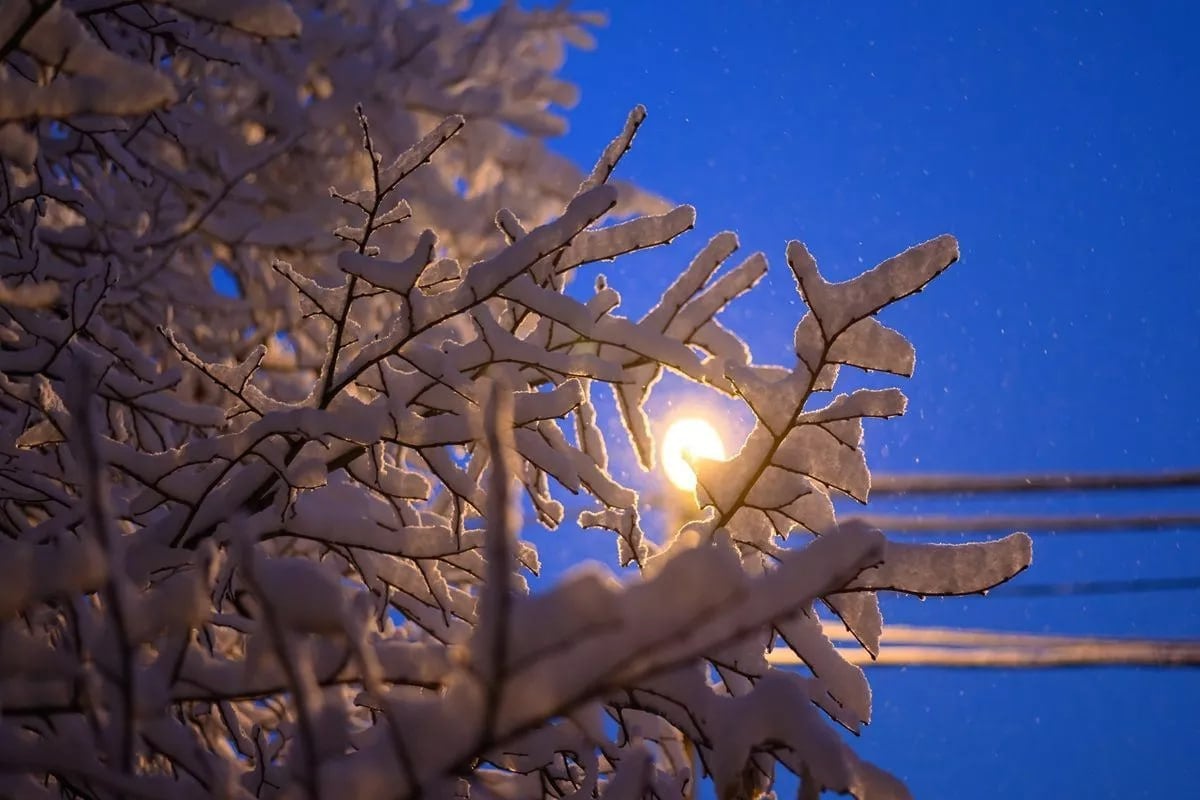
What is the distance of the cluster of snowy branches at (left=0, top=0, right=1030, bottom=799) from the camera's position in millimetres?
750

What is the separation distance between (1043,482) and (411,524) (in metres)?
4.01

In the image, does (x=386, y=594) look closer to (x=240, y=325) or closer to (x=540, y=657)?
(x=540, y=657)

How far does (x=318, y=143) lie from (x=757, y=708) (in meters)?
3.61

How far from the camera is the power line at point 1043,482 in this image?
181 inches

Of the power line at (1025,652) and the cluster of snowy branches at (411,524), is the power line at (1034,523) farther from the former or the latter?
the cluster of snowy branches at (411,524)

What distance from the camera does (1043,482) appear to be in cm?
484

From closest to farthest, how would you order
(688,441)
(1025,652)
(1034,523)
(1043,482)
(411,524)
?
(411,524) → (1025,652) → (688,441) → (1043,482) → (1034,523)

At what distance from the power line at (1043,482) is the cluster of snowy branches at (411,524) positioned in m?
2.74

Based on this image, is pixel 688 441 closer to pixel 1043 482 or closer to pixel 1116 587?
pixel 1043 482

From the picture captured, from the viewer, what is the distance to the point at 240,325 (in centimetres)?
354

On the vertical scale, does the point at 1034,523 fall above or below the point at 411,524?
above

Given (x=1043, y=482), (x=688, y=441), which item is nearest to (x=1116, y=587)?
(x=1043, y=482)

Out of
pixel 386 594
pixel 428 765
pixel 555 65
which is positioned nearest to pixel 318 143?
pixel 555 65

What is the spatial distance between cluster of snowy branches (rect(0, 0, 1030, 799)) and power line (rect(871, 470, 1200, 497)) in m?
2.74
